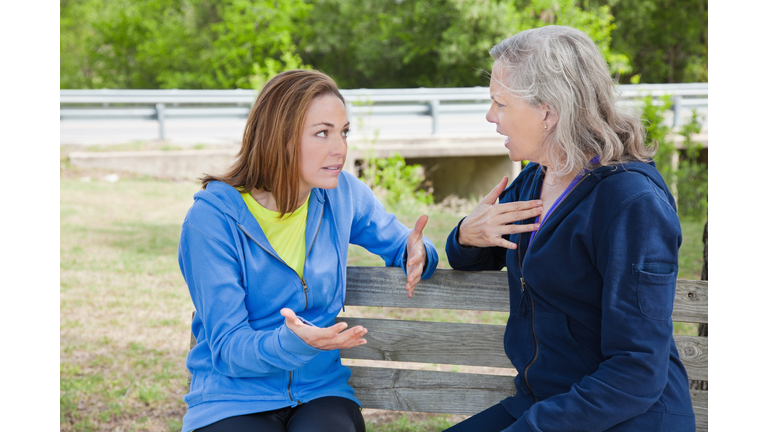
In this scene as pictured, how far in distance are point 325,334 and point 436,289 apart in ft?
2.43

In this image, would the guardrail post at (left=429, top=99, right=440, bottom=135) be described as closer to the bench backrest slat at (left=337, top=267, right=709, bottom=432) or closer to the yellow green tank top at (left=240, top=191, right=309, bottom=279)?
the bench backrest slat at (left=337, top=267, right=709, bottom=432)

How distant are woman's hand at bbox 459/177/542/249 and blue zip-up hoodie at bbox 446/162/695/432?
0.18 feet

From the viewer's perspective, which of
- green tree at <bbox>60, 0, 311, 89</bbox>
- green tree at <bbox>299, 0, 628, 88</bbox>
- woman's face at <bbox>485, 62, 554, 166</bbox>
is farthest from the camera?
green tree at <bbox>60, 0, 311, 89</bbox>

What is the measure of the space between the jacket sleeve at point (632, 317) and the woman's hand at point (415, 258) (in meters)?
0.76

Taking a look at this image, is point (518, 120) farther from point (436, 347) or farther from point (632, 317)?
point (436, 347)

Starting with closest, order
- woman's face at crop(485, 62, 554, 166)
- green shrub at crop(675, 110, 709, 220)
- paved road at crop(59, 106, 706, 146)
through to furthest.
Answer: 1. woman's face at crop(485, 62, 554, 166)
2. green shrub at crop(675, 110, 709, 220)
3. paved road at crop(59, 106, 706, 146)

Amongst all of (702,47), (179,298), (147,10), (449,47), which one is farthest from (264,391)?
(147,10)

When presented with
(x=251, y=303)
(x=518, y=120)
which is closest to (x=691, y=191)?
(x=518, y=120)

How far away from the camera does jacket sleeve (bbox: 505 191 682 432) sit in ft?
5.32

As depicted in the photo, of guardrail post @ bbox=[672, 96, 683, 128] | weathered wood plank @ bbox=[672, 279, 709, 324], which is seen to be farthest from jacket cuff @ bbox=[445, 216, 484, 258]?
guardrail post @ bbox=[672, 96, 683, 128]

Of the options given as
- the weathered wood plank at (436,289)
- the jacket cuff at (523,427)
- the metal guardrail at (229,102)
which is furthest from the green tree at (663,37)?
the jacket cuff at (523,427)

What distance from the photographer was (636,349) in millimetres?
1618

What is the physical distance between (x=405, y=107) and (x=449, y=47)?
271 inches
